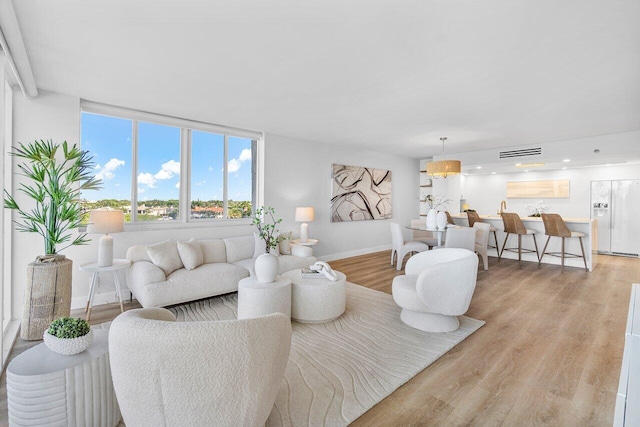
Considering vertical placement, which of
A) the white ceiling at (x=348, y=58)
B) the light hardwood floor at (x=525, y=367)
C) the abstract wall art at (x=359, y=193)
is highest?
the white ceiling at (x=348, y=58)

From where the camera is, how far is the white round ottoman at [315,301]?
3.17 metres

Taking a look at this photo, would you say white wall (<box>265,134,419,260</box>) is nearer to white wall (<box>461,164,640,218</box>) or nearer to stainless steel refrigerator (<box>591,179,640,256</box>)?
white wall (<box>461,164,640,218</box>)

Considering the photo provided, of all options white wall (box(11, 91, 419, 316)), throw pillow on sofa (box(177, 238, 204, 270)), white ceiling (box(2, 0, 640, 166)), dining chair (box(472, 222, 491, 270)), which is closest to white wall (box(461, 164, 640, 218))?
white wall (box(11, 91, 419, 316))

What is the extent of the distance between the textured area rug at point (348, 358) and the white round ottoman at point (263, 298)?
1.07 ft

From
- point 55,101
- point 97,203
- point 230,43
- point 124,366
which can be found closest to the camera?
point 124,366

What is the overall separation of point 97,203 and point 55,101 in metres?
1.27

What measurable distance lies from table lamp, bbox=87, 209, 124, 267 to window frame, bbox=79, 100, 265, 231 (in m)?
0.85

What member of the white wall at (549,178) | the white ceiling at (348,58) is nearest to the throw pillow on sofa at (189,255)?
the white ceiling at (348,58)

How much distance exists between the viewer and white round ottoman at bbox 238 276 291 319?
294cm

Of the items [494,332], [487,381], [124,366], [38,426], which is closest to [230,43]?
[124,366]

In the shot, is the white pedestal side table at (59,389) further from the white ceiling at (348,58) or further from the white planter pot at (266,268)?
the white ceiling at (348,58)

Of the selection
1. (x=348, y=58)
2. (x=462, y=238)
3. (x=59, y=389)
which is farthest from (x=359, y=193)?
(x=59, y=389)

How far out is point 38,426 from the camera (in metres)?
1.50

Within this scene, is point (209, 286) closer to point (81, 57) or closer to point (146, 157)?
point (146, 157)
